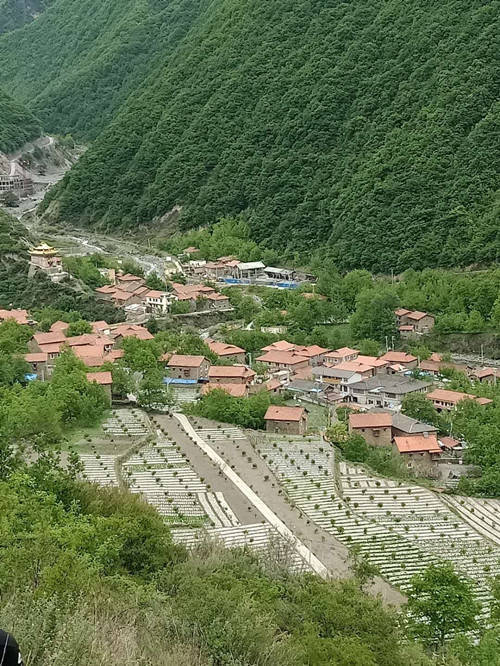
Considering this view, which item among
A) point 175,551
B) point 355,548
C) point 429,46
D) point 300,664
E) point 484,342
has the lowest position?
point 484,342

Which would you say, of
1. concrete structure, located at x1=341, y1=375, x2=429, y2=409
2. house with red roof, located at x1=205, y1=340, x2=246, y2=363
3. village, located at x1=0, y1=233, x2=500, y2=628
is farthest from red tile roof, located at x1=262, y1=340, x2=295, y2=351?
concrete structure, located at x1=341, y1=375, x2=429, y2=409

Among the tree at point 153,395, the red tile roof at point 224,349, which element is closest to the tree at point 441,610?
the tree at point 153,395

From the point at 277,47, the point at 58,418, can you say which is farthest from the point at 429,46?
the point at 58,418

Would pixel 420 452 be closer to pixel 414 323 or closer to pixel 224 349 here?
pixel 224 349

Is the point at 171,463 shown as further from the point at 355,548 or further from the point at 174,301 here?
the point at 174,301

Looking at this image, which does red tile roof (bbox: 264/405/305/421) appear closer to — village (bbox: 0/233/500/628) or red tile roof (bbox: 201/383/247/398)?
village (bbox: 0/233/500/628)

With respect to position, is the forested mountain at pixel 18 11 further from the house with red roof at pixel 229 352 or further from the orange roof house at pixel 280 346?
the orange roof house at pixel 280 346
